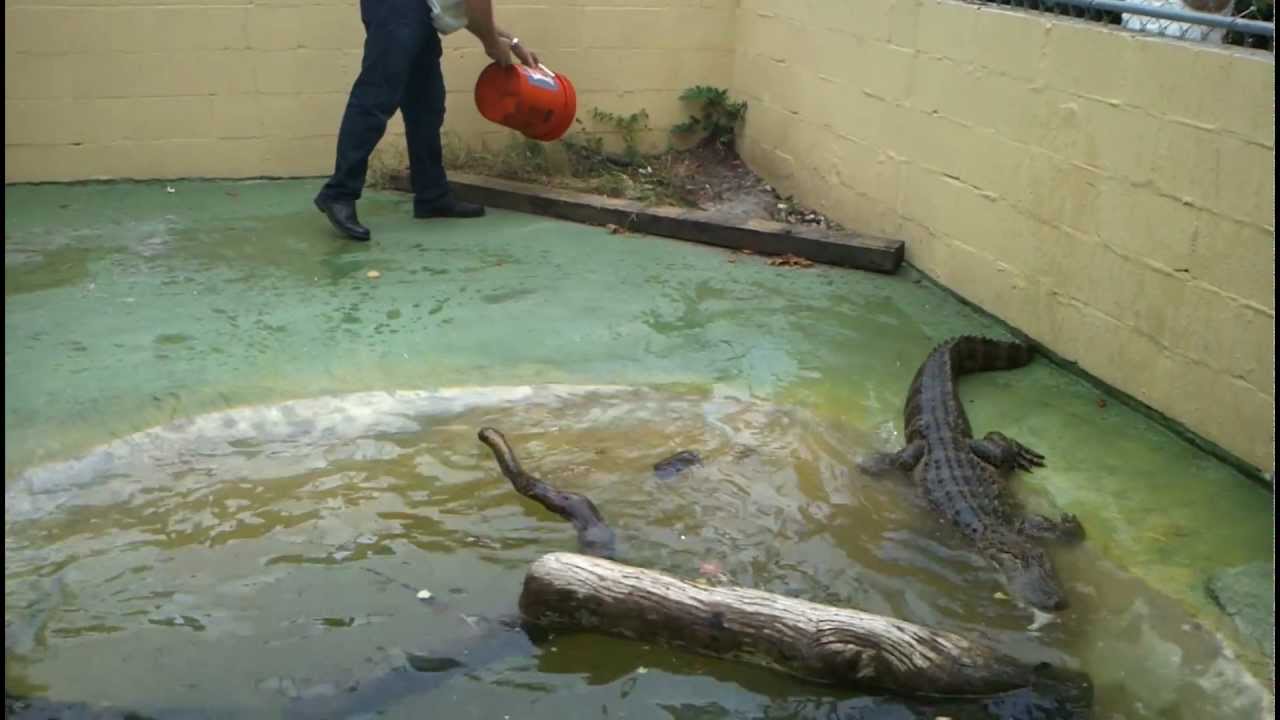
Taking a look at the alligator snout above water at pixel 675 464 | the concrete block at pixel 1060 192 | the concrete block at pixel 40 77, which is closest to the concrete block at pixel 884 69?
the concrete block at pixel 1060 192

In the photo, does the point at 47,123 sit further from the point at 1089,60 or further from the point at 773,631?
the point at 773,631

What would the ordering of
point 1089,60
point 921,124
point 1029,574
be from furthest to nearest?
point 921,124 < point 1089,60 < point 1029,574

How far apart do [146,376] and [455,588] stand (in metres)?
1.80

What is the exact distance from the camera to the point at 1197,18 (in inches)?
167

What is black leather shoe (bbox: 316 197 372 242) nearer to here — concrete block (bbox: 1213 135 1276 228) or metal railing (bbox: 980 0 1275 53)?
metal railing (bbox: 980 0 1275 53)

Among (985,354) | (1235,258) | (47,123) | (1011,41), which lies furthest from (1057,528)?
(47,123)

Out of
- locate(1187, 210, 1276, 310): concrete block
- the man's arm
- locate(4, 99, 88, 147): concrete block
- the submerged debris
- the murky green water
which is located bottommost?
the murky green water

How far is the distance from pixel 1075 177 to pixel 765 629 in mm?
2682

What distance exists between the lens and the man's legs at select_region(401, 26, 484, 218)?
638 centimetres

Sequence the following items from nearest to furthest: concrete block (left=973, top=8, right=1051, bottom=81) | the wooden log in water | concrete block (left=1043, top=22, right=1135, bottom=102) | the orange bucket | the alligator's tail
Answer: the wooden log in water < concrete block (left=1043, top=22, right=1135, bottom=102) < the alligator's tail < concrete block (left=973, top=8, right=1051, bottom=81) < the orange bucket

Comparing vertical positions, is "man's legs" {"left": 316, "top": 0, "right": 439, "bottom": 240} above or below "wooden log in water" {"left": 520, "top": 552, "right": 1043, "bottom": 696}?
above

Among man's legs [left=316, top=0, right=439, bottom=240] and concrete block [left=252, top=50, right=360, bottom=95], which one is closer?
man's legs [left=316, top=0, right=439, bottom=240]

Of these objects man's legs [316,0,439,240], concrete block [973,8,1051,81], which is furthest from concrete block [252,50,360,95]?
concrete block [973,8,1051,81]

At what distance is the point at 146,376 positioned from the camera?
455 centimetres
